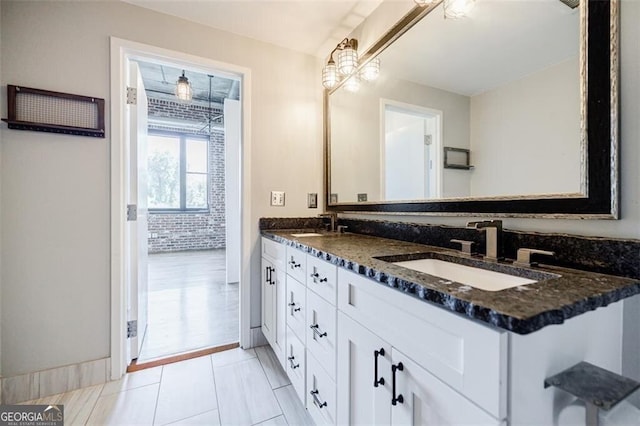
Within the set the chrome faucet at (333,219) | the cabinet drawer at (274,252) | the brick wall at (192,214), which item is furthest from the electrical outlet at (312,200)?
the brick wall at (192,214)

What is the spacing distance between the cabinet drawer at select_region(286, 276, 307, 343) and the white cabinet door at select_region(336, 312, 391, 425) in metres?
0.33

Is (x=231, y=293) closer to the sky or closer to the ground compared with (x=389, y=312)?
closer to the ground

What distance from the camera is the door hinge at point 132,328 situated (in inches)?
68.4

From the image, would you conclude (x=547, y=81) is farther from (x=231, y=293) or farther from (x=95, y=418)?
(x=231, y=293)

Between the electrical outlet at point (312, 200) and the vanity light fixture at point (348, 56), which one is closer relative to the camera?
the vanity light fixture at point (348, 56)

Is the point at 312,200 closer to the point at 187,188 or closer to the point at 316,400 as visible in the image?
the point at 316,400

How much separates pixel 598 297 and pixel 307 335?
3.34ft

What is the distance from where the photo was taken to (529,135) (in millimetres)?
955

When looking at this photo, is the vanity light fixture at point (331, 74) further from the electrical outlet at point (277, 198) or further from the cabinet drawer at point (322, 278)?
the cabinet drawer at point (322, 278)

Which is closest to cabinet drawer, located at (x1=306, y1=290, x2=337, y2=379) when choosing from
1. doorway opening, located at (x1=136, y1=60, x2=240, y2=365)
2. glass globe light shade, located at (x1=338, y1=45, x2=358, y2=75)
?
glass globe light shade, located at (x1=338, y1=45, x2=358, y2=75)

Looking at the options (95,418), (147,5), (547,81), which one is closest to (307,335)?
(95,418)

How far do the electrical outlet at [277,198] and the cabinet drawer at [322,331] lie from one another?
1023 millimetres

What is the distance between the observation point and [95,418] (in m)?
1.32

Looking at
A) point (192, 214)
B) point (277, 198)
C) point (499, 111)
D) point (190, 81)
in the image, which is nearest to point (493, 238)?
point (499, 111)
